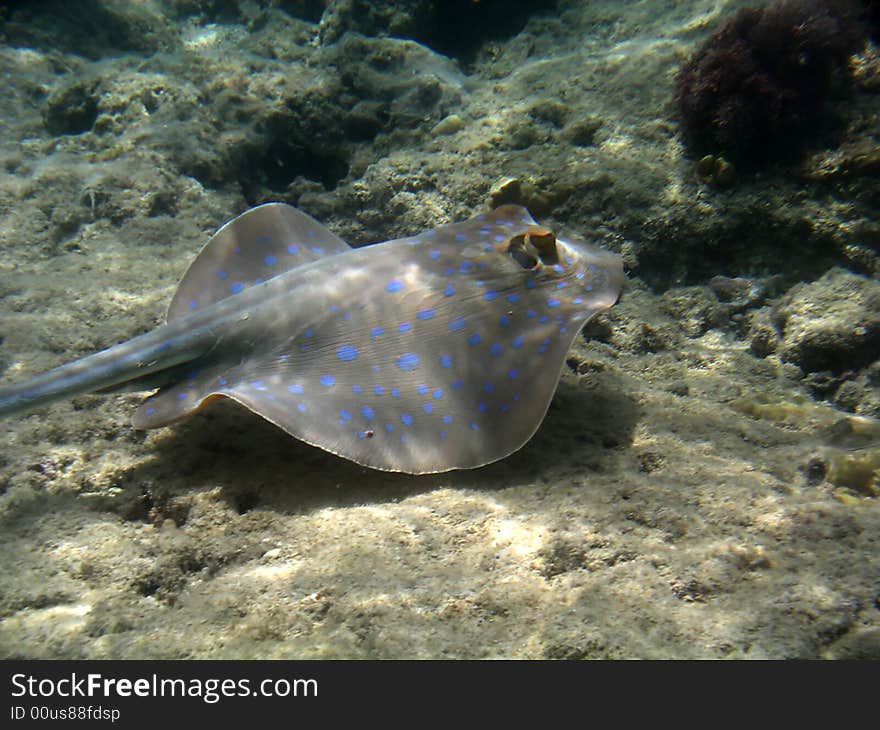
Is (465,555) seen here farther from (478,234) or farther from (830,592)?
(478,234)

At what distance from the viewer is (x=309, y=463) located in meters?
3.59

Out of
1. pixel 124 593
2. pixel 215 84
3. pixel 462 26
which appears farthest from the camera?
pixel 462 26

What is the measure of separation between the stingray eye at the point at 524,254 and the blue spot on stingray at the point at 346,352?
53.3 inches

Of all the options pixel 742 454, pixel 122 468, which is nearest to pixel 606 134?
pixel 742 454

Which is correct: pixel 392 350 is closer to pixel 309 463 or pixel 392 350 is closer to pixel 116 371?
pixel 309 463

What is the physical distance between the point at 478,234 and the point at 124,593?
3235 mm

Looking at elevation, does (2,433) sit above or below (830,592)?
above

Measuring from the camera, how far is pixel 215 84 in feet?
29.0

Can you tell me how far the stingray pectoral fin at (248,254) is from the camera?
14.5 ft

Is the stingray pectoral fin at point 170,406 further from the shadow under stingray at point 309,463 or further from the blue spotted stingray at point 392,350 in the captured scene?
the shadow under stingray at point 309,463

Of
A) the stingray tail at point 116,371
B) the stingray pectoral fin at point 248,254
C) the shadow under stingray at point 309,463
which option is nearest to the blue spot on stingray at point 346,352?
the shadow under stingray at point 309,463

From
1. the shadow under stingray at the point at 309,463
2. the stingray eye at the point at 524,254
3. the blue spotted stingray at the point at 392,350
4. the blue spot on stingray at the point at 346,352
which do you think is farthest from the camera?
the stingray eye at the point at 524,254

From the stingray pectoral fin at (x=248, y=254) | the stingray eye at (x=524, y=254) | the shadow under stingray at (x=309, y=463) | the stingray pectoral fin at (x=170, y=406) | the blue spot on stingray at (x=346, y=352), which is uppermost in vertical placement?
the stingray pectoral fin at (x=248, y=254)

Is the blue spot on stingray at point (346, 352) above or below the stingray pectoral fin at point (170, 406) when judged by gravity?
above
